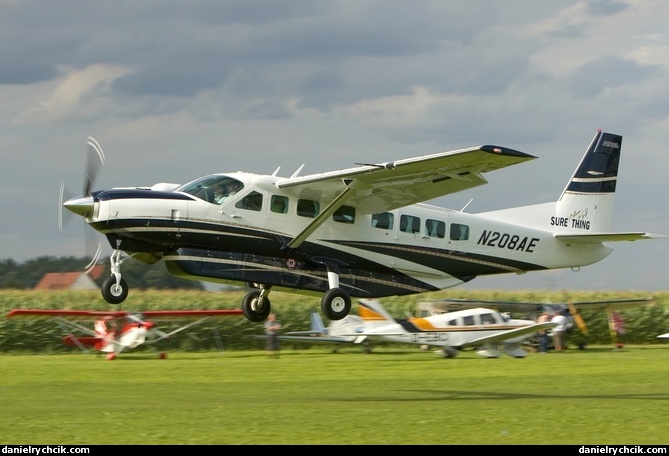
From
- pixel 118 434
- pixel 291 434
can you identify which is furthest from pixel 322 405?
pixel 118 434

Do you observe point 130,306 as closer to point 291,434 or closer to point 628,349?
point 628,349

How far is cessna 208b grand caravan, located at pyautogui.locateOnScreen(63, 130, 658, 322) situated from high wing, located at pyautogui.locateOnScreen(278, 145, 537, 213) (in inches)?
0.9

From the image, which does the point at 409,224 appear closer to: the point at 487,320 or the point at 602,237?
the point at 602,237

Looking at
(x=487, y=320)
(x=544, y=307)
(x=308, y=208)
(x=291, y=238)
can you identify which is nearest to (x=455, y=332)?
(x=487, y=320)

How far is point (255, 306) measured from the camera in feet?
70.2

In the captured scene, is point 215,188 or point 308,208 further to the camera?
point 308,208

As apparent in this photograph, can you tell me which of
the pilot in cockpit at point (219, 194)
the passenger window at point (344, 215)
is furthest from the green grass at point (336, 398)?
the pilot in cockpit at point (219, 194)

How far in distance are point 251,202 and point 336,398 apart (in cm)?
833

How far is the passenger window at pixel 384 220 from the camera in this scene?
20766mm

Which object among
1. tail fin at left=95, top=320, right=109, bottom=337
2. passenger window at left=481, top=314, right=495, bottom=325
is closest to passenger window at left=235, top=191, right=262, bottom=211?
passenger window at left=481, top=314, right=495, bottom=325

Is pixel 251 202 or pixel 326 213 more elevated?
pixel 251 202

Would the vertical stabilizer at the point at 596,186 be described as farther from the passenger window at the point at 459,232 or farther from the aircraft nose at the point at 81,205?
the aircraft nose at the point at 81,205

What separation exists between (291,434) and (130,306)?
96.4 ft

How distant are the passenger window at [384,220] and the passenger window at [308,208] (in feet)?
4.60
